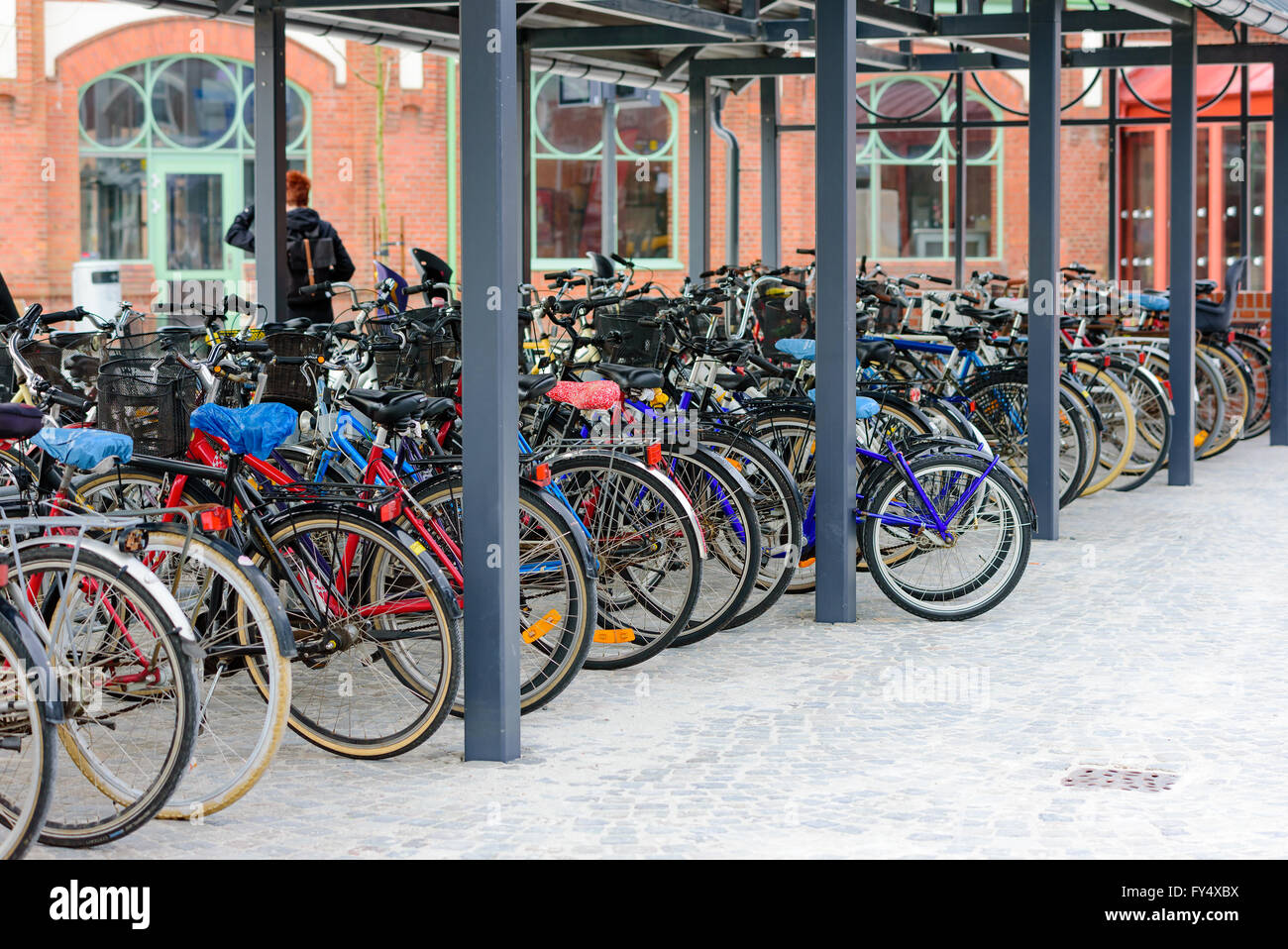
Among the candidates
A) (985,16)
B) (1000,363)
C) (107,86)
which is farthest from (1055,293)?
(107,86)

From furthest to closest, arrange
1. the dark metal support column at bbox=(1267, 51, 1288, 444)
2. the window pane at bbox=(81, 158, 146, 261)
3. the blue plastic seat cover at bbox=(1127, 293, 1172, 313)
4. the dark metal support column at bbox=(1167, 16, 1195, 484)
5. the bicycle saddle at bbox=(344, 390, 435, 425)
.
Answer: the window pane at bbox=(81, 158, 146, 261) < the dark metal support column at bbox=(1267, 51, 1288, 444) < the blue plastic seat cover at bbox=(1127, 293, 1172, 313) < the dark metal support column at bbox=(1167, 16, 1195, 484) < the bicycle saddle at bbox=(344, 390, 435, 425)

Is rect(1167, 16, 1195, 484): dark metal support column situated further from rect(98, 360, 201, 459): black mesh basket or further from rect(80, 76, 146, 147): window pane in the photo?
rect(80, 76, 146, 147): window pane

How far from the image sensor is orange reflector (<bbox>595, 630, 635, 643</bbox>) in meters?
6.23

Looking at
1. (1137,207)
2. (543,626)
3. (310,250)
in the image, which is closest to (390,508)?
(543,626)

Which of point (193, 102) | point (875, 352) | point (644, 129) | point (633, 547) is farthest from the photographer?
point (644, 129)

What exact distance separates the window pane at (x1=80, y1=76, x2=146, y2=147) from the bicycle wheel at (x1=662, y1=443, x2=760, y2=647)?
690 inches

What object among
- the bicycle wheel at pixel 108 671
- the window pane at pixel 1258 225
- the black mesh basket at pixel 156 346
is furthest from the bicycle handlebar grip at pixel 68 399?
the window pane at pixel 1258 225

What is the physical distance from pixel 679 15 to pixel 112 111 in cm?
1396

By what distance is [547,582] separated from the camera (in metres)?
5.66

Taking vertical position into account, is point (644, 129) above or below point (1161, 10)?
above

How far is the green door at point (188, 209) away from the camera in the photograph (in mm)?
22641

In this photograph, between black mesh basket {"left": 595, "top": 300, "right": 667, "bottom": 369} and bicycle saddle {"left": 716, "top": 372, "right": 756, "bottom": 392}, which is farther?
bicycle saddle {"left": 716, "top": 372, "right": 756, "bottom": 392}

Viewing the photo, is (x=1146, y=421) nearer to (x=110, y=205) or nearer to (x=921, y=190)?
(x=921, y=190)

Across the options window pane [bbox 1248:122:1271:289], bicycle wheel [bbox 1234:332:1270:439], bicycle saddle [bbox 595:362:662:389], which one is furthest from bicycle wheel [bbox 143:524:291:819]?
window pane [bbox 1248:122:1271:289]
